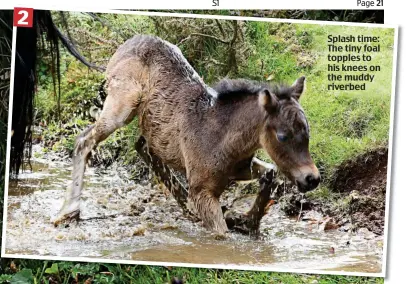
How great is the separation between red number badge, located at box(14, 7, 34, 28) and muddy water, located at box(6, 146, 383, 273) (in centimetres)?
120

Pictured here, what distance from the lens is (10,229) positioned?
6.85m

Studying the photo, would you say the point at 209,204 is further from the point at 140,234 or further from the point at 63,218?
the point at 63,218

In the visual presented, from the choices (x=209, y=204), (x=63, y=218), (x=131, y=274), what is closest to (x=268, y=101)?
(x=209, y=204)

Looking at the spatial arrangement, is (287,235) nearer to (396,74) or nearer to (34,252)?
(396,74)

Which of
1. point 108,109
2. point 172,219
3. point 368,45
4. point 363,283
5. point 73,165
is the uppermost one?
point 368,45

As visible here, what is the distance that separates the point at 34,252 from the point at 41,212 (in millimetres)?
352

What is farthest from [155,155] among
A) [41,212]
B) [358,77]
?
[358,77]

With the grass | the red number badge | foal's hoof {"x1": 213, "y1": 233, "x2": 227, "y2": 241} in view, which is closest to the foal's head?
foal's hoof {"x1": 213, "y1": 233, "x2": 227, "y2": 241}

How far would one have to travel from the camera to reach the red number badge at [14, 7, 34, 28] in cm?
659

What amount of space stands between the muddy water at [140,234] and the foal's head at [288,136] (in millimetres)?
549

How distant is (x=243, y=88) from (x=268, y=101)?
30cm

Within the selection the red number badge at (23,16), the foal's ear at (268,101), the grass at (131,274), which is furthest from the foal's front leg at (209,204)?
the red number badge at (23,16)

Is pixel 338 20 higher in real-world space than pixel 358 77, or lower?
higher

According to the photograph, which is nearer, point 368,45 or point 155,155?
point 368,45
